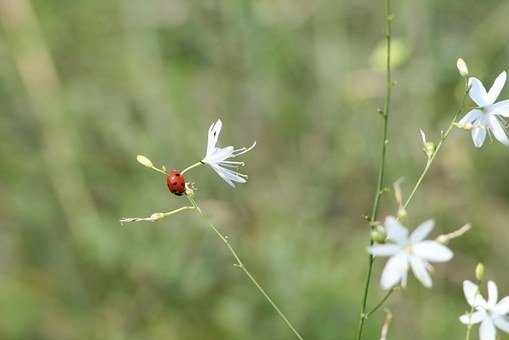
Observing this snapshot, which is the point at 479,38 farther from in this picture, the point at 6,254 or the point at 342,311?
the point at 6,254

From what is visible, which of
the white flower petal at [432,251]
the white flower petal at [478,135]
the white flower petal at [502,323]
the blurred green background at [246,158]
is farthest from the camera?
the blurred green background at [246,158]

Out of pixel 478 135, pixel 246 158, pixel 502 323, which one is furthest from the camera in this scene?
pixel 246 158

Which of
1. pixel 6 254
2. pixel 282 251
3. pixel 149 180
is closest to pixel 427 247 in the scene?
pixel 282 251

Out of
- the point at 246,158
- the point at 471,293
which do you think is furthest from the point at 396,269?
the point at 246,158

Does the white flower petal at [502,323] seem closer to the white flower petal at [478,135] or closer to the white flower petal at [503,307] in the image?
the white flower petal at [503,307]

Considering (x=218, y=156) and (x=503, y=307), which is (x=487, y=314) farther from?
(x=218, y=156)

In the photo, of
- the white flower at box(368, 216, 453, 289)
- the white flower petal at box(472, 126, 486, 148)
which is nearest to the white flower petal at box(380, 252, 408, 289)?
the white flower at box(368, 216, 453, 289)

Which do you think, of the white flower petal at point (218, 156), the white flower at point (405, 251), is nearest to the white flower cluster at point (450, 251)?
the white flower at point (405, 251)

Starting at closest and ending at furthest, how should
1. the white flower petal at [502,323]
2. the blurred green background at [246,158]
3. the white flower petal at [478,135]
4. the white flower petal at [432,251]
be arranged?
the white flower petal at [432,251] → the white flower petal at [502,323] → the white flower petal at [478,135] → the blurred green background at [246,158]
